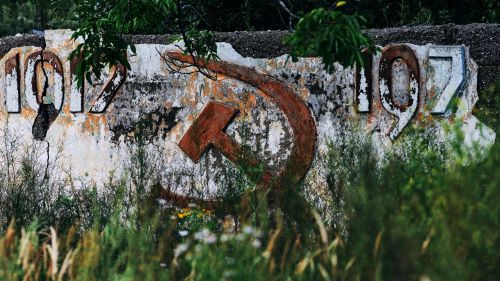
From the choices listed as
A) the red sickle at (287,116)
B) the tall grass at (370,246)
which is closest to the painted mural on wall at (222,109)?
the red sickle at (287,116)

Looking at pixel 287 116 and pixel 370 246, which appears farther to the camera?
pixel 287 116

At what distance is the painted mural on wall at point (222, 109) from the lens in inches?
211

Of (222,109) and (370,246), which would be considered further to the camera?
(222,109)

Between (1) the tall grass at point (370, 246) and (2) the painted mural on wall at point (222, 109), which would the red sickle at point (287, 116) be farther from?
(1) the tall grass at point (370, 246)

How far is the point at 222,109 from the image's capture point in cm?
579

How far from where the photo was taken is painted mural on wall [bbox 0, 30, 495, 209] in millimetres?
5371

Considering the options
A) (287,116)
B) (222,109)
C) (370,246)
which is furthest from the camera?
(222,109)

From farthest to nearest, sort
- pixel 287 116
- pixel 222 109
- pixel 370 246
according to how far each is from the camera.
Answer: pixel 222 109
pixel 287 116
pixel 370 246

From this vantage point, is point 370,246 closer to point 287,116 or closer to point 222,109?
point 287,116

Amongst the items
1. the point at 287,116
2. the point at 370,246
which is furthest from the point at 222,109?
the point at 370,246

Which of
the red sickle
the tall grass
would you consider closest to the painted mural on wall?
the red sickle

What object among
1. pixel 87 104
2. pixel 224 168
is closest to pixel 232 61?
pixel 224 168

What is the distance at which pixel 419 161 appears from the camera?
12.8 feet

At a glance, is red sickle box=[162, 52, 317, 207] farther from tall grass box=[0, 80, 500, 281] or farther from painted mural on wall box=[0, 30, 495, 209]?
tall grass box=[0, 80, 500, 281]
